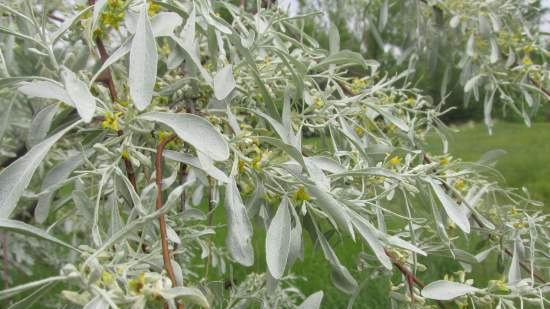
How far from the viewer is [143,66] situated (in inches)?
22.3

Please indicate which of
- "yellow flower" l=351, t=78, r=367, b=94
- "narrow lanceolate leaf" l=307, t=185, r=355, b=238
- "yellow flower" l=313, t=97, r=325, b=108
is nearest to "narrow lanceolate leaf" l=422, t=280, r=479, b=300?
"narrow lanceolate leaf" l=307, t=185, r=355, b=238

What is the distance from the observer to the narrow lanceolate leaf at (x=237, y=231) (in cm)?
66

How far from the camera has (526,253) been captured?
1.04m

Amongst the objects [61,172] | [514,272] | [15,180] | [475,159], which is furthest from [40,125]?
[475,159]

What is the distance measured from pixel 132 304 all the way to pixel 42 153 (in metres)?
0.19

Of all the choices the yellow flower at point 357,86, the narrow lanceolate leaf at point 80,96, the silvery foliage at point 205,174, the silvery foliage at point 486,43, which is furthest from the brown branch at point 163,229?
the silvery foliage at point 486,43

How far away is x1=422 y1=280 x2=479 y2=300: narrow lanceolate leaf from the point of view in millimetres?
729

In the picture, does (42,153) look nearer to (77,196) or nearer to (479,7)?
(77,196)

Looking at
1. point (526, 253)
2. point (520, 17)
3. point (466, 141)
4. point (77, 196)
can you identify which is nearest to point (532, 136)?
point (466, 141)

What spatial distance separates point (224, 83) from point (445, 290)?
1.15 ft

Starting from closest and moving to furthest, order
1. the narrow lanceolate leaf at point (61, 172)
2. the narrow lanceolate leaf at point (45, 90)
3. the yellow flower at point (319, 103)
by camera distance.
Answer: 1. the narrow lanceolate leaf at point (45, 90)
2. the narrow lanceolate leaf at point (61, 172)
3. the yellow flower at point (319, 103)

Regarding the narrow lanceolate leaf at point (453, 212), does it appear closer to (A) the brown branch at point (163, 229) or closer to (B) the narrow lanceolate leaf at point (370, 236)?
(B) the narrow lanceolate leaf at point (370, 236)

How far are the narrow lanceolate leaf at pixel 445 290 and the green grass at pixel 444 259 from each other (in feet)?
0.58

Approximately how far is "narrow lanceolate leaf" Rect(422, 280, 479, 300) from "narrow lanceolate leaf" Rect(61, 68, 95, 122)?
0.42 metres
